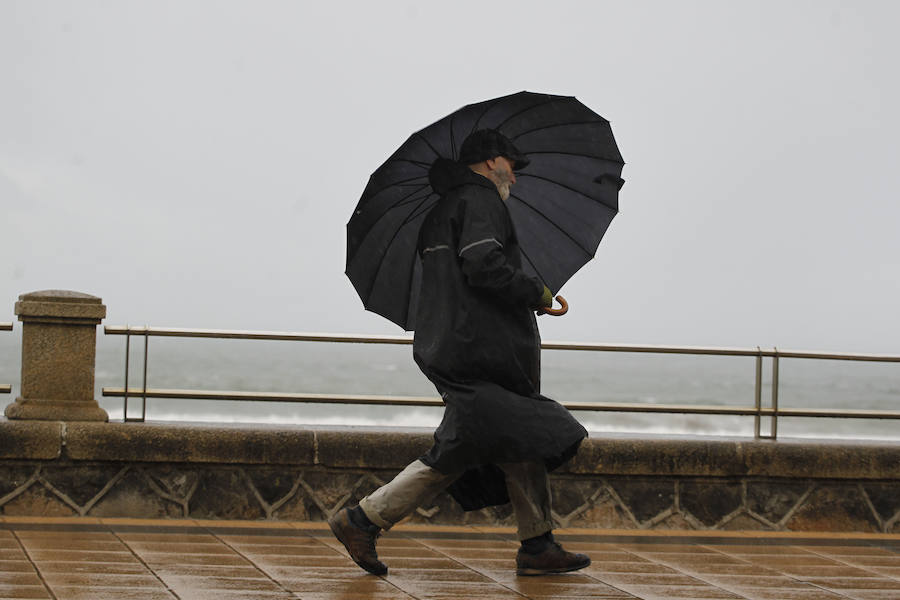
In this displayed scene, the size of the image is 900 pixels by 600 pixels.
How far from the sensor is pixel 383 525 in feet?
17.0

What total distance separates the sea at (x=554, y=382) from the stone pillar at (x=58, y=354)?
23.4 metres

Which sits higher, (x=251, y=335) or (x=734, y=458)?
(x=251, y=335)

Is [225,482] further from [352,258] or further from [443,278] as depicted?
[443,278]

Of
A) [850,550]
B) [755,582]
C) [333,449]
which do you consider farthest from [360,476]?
[850,550]

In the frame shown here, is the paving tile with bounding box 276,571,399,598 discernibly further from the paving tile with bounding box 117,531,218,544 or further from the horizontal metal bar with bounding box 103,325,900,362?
the horizontal metal bar with bounding box 103,325,900,362

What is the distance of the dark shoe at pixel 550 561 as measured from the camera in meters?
5.20

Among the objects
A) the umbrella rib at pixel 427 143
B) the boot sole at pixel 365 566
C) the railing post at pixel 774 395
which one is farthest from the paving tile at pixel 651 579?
the railing post at pixel 774 395

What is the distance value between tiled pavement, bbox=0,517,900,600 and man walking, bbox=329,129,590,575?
0.25 m

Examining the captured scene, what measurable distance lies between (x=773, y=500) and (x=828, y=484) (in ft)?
1.08

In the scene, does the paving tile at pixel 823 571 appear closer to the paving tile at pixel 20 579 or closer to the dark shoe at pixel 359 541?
the dark shoe at pixel 359 541

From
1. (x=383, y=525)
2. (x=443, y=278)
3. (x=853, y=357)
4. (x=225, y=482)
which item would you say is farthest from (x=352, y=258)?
(x=853, y=357)

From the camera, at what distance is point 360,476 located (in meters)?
6.65

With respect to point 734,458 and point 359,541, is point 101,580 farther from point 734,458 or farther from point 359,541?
point 734,458

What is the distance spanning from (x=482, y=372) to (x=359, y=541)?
886mm
